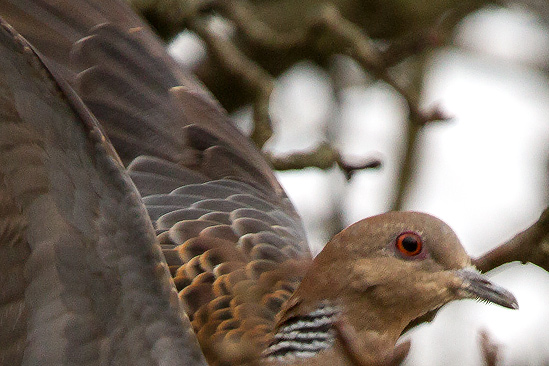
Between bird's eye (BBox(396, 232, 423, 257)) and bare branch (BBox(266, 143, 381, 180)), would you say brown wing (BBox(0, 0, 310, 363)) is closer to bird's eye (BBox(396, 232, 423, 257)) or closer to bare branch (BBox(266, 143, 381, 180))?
bare branch (BBox(266, 143, 381, 180))

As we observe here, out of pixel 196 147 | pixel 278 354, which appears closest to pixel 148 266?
pixel 278 354

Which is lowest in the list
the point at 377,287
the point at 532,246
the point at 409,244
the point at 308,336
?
the point at 308,336

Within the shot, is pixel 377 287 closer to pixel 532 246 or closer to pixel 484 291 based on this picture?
pixel 484 291

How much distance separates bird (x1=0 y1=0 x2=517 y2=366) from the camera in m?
2.73

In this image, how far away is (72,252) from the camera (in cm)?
280

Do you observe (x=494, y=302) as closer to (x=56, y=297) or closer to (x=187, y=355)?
(x=187, y=355)

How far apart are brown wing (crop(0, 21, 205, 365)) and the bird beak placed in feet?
2.83

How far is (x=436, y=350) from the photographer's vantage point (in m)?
4.33

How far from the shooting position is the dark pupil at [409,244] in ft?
10.2

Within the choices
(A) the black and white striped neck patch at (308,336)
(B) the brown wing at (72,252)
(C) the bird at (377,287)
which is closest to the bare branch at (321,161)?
(C) the bird at (377,287)

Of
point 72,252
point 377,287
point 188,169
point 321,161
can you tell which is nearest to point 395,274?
point 377,287

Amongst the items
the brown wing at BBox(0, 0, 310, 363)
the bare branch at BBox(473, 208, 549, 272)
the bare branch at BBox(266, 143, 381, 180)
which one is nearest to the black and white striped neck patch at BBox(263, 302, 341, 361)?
the brown wing at BBox(0, 0, 310, 363)

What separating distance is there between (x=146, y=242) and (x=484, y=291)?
107cm

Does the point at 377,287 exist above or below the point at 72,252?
below
